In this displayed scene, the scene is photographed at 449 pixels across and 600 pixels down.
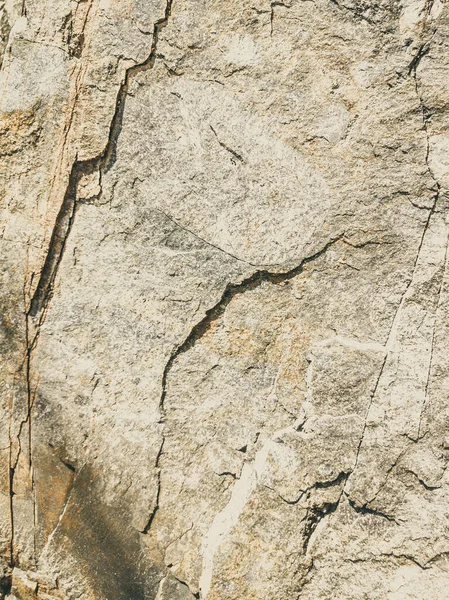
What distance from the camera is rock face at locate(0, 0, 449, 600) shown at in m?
1.35

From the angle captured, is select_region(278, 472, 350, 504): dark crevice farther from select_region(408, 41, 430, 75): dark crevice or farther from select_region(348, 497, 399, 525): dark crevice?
select_region(408, 41, 430, 75): dark crevice

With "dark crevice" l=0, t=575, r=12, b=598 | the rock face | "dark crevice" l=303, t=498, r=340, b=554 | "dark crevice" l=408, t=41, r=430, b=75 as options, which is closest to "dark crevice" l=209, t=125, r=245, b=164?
the rock face

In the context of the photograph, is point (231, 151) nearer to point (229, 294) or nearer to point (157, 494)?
point (229, 294)

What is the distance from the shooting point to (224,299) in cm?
146

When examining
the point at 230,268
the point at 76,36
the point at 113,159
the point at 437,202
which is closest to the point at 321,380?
the point at 230,268

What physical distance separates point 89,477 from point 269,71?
1043 millimetres

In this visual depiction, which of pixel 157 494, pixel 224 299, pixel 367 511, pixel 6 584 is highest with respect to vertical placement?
pixel 224 299

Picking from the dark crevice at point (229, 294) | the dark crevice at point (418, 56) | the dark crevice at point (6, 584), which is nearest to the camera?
the dark crevice at point (418, 56)

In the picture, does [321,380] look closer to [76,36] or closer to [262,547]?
[262,547]

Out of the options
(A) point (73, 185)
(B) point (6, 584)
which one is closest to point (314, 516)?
(B) point (6, 584)

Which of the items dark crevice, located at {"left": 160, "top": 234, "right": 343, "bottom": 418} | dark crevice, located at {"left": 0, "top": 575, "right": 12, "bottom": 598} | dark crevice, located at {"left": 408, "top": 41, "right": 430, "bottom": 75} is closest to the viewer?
dark crevice, located at {"left": 408, "top": 41, "right": 430, "bottom": 75}

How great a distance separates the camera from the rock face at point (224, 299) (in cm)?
135

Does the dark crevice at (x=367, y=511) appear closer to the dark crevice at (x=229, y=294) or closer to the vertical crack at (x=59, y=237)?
the dark crevice at (x=229, y=294)

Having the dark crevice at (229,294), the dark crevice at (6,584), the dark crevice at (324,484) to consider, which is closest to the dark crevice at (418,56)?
the dark crevice at (229,294)
